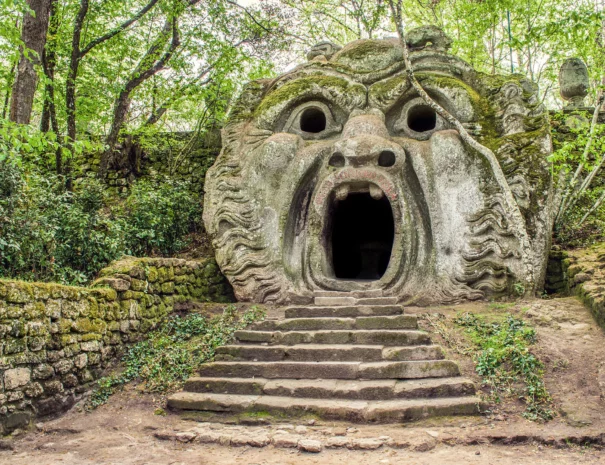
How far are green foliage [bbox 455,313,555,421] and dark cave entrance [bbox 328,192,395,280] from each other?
3856 mm

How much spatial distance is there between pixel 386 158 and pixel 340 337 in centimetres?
290

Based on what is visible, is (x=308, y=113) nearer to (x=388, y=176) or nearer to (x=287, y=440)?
(x=388, y=176)

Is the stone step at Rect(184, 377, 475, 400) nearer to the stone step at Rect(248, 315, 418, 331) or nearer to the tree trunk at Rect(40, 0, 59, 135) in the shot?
the stone step at Rect(248, 315, 418, 331)

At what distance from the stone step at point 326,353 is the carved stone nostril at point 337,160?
118 inches

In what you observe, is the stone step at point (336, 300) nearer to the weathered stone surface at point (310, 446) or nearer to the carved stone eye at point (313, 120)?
the weathered stone surface at point (310, 446)

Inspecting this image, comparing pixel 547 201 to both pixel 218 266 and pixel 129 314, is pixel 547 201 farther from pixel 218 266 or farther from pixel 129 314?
pixel 129 314

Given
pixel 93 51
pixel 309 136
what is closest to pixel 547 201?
pixel 309 136

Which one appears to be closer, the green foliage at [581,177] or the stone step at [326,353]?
the stone step at [326,353]

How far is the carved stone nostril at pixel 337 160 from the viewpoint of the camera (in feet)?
24.0

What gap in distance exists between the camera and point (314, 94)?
781 centimetres

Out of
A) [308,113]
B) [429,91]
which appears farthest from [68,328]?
[429,91]

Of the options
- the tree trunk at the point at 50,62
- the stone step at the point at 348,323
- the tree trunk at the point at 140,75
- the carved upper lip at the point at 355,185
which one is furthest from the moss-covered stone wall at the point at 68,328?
the tree trunk at the point at 50,62

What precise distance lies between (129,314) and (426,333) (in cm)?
325

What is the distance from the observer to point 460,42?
11.3 metres
